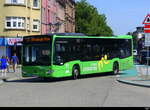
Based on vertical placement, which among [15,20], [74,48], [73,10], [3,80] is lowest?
[3,80]

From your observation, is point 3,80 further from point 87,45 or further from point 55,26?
point 55,26

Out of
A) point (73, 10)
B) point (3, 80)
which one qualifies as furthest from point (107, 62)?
point (73, 10)

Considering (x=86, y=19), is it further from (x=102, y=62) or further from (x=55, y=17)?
(x=102, y=62)

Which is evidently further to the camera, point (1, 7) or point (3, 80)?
point (1, 7)

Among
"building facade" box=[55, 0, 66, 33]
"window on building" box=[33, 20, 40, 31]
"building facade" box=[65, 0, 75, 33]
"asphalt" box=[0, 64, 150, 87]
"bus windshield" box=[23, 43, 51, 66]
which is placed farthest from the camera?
"building facade" box=[65, 0, 75, 33]

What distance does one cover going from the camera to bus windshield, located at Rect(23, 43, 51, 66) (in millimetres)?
21008

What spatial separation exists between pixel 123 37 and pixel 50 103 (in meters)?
17.2

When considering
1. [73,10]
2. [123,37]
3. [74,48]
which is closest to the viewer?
[74,48]

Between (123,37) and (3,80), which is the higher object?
(123,37)

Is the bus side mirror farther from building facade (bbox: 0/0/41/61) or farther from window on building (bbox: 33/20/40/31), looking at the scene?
window on building (bbox: 33/20/40/31)

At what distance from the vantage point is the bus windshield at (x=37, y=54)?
21.0m

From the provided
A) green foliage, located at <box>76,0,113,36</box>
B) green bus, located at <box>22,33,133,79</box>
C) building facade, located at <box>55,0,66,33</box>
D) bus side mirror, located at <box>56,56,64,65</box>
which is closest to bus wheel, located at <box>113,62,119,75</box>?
green bus, located at <box>22,33,133,79</box>

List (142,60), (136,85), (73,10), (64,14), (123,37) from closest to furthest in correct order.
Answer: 1. (136,85)
2. (123,37)
3. (142,60)
4. (64,14)
5. (73,10)

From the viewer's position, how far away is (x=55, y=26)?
5922 centimetres
